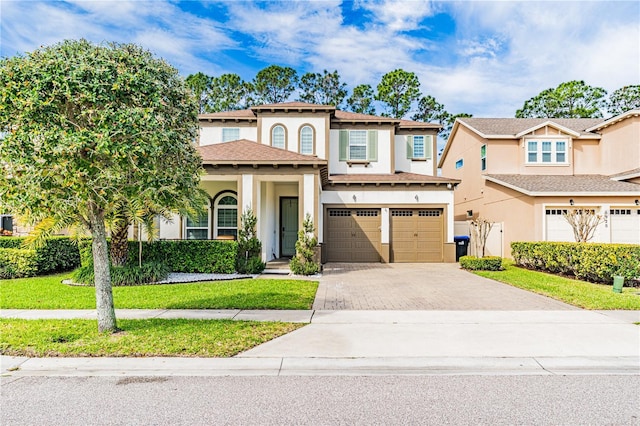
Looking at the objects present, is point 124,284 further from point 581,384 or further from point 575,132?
point 575,132

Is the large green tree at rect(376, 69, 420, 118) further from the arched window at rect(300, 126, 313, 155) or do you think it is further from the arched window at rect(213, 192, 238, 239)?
the arched window at rect(213, 192, 238, 239)

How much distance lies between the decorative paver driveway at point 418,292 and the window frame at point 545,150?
854 centimetres

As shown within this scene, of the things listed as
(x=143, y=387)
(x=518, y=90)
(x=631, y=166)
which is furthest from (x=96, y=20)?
(x=518, y=90)

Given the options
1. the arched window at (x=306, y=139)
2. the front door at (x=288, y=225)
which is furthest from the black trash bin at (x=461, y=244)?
the arched window at (x=306, y=139)

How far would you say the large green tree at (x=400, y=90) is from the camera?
1312 inches

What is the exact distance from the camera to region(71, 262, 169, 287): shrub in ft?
34.6

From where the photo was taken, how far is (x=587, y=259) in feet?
39.4

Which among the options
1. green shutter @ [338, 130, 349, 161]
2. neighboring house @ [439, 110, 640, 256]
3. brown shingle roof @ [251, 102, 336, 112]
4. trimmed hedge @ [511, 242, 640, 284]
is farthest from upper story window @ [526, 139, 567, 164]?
brown shingle roof @ [251, 102, 336, 112]

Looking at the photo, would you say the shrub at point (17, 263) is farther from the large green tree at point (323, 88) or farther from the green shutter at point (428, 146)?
the large green tree at point (323, 88)

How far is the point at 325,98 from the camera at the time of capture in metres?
35.2

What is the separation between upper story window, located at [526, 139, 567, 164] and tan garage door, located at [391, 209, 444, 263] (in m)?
6.07

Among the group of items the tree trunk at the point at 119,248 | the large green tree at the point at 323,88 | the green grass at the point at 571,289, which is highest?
the large green tree at the point at 323,88

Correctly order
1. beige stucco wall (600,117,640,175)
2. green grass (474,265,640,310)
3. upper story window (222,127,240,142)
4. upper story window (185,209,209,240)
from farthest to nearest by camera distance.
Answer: upper story window (222,127,240,142) → beige stucco wall (600,117,640,175) → upper story window (185,209,209,240) → green grass (474,265,640,310)

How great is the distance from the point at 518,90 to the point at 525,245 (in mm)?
23340
